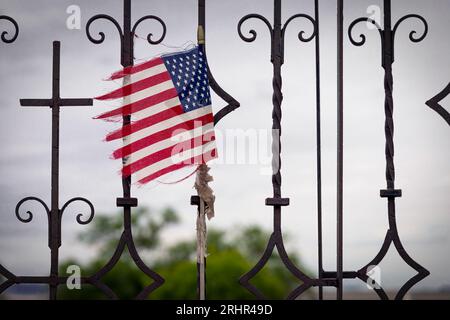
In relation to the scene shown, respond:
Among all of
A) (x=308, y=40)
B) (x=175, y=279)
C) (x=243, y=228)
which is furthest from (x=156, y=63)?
(x=243, y=228)

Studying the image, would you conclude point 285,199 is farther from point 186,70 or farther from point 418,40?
point 418,40

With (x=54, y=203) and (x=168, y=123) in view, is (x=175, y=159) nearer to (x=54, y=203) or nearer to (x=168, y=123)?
(x=168, y=123)

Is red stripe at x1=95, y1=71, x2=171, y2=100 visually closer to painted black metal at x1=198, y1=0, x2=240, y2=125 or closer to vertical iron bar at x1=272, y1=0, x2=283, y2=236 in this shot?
painted black metal at x1=198, y1=0, x2=240, y2=125

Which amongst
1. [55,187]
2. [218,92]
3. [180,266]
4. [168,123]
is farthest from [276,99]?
[180,266]

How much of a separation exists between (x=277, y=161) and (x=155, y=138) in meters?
0.75

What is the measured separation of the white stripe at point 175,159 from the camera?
4.56 m

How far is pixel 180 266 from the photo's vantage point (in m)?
48.6

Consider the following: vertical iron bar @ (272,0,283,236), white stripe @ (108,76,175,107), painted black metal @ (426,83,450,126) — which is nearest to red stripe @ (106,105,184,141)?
white stripe @ (108,76,175,107)

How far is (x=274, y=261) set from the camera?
168 feet
